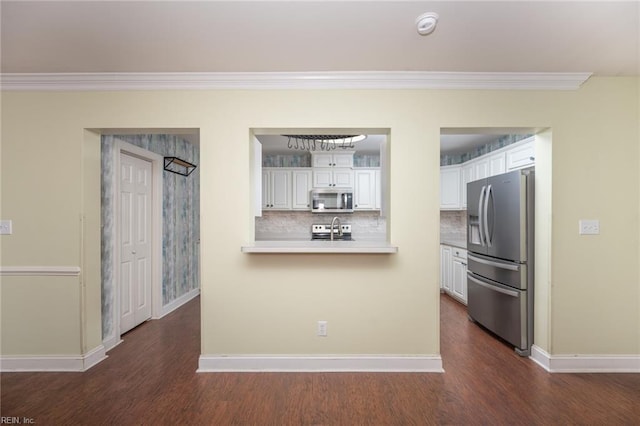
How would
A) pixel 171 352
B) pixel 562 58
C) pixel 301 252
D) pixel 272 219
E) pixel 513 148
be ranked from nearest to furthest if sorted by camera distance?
pixel 562 58 → pixel 301 252 → pixel 171 352 → pixel 513 148 → pixel 272 219

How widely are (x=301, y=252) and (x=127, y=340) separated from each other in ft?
7.07

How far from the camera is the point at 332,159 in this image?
5270 mm

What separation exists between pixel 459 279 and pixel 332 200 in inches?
90.7

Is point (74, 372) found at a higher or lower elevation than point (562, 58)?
lower

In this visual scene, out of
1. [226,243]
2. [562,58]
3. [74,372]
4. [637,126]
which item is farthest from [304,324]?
[637,126]

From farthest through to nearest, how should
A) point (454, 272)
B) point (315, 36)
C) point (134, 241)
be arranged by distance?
point (454, 272)
point (134, 241)
point (315, 36)

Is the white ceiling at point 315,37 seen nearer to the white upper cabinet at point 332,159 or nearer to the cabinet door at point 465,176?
the cabinet door at point 465,176

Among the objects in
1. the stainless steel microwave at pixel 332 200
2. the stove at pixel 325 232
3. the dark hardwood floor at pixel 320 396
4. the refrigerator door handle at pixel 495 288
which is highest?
the stainless steel microwave at pixel 332 200

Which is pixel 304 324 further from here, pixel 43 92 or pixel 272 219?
pixel 272 219

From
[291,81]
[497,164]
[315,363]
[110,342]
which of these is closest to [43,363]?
[110,342]

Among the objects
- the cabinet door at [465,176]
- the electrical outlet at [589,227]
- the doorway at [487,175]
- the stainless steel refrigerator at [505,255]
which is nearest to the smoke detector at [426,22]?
the doorway at [487,175]

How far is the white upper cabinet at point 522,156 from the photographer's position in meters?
3.31

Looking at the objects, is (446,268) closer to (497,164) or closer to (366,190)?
(497,164)

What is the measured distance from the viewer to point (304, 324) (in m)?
2.46
